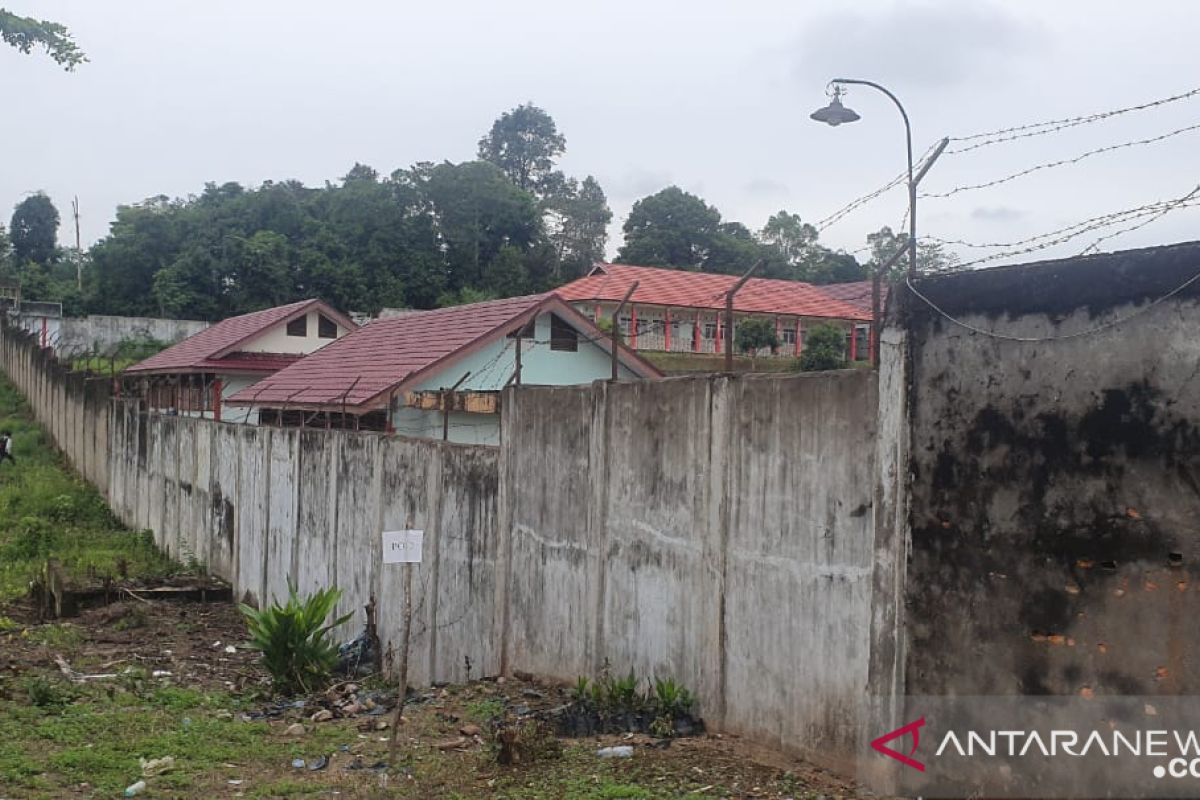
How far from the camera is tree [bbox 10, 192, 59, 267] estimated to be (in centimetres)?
6656

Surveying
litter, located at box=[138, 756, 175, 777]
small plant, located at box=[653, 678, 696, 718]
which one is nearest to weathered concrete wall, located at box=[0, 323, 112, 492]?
litter, located at box=[138, 756, 175, 777]

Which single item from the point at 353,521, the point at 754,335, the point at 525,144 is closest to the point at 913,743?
the point at 353,521

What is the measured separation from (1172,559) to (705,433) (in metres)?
3.21

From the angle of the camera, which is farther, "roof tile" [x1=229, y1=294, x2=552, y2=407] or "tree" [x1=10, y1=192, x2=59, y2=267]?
"tree" [x1=10, y1=192, x2=59, y2=267]

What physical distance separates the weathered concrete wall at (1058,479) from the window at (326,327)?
88.4 ft

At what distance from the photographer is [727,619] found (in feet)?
24.0

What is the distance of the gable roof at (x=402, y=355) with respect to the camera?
61.0 ft

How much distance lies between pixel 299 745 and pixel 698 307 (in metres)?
7.81

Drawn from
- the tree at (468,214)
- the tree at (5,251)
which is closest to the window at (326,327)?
the tree at (468,214)

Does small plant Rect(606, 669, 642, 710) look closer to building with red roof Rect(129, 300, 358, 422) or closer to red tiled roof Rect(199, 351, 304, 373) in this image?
building with red roof Rect(129, 300, 358, 422)

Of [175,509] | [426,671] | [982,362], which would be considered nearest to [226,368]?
[175,509]

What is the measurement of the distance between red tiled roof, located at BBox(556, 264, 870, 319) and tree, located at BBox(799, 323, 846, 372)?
248mm

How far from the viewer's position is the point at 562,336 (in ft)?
67.5

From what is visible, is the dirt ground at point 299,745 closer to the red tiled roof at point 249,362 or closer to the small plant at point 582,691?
the small plant at point 582,691
